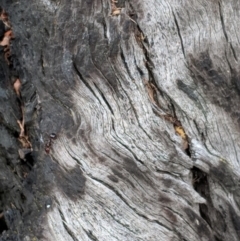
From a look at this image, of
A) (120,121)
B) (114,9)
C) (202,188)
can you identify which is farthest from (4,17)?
(202,188)

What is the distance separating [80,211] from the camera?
249cm

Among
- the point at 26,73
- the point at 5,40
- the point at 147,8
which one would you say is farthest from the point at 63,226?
the point at 147,8

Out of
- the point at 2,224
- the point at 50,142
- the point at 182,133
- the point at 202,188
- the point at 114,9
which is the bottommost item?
the point at 202,188

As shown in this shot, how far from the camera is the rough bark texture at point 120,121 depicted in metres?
2.50

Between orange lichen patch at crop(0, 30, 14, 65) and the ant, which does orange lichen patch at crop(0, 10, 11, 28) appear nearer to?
orange lichen patch at crop(0, 30, 14, 65)

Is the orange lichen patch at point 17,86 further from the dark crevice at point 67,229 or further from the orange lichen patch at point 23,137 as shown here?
the dark crevice at point 67,229

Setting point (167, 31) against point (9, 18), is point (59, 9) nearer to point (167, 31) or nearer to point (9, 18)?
point (9, 18)

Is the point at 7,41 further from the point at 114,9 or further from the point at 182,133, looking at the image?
the point at 182,133

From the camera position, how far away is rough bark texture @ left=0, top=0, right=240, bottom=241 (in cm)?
250

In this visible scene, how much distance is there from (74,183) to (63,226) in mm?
228

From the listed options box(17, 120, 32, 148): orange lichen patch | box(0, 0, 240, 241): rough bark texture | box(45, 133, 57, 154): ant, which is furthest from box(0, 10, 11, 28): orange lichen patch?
box(45, 133, 57, 154): ant

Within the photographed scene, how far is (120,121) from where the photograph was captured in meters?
2.58

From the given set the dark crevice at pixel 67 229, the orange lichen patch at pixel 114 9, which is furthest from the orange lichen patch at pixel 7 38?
the dark crevice at pixel 67 229

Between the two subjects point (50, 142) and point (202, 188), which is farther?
point (202, 188)
